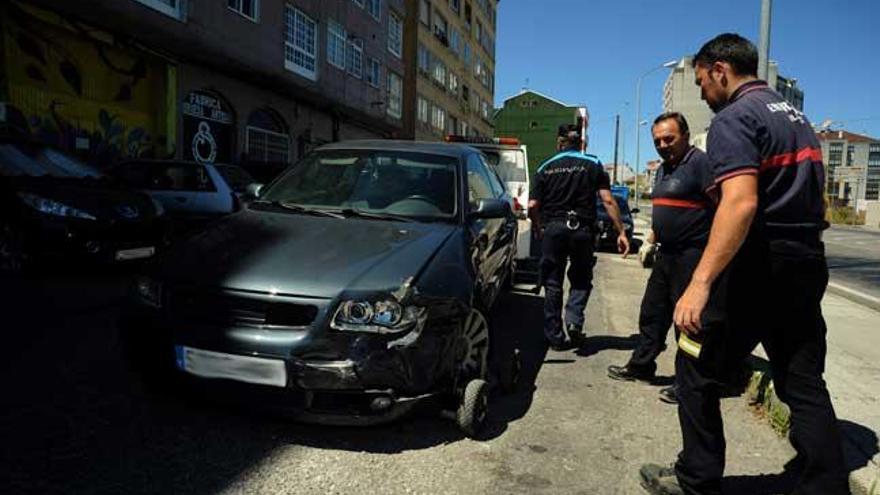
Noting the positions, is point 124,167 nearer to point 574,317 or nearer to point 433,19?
point 574,317

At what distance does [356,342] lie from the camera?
9.35 feet

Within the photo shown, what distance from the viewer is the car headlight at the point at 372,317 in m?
2.87

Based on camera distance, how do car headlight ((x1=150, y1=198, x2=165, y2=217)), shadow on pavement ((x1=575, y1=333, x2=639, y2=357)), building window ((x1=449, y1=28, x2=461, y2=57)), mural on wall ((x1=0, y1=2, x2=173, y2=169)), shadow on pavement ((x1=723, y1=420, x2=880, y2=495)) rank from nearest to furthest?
shadow on pavement ((x1=723, y1=420, x2=880, y2=495)), shadow on pavement ((x1=575, y1=333, x2=639, y2=357)), car headlight ((x1=150, y1=198, x2=165, y2=217)), mural on wall ((x1=0, y1=2, x2=173, y2=169)), building window ((x1=449, y1=28, x2=461, y2=57))

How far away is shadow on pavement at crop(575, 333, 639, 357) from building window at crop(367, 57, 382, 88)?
925 inches

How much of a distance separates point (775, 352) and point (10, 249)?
6680 millimetres

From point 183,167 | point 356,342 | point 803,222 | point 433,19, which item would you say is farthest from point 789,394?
point 433,19

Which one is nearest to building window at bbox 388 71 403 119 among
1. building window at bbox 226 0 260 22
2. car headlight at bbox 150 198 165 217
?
building window at bbox 226 0 260 22

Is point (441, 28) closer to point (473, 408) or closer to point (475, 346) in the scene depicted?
point (475, 346)

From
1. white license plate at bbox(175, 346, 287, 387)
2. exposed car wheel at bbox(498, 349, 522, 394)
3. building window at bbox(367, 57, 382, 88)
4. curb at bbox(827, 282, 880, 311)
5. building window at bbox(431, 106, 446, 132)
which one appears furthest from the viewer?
building window at bbox(431, 106, 446, 132)

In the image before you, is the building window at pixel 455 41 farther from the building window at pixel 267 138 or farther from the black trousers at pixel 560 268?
the black trousers at pixel 560 268

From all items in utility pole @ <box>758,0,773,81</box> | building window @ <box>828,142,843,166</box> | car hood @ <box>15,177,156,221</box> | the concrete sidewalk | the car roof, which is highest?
building window @ <box>828,142,843,166</box>

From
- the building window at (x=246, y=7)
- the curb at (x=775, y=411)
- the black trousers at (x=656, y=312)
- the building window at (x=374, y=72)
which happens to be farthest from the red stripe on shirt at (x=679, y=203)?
the building window at (x=374, y=72)

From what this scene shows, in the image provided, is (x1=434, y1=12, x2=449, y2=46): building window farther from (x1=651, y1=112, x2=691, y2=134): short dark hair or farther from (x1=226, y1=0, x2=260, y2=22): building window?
(x1=651, y1=112, x2=691, y2=134): short dark hair

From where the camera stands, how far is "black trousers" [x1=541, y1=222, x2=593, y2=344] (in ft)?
16.7
